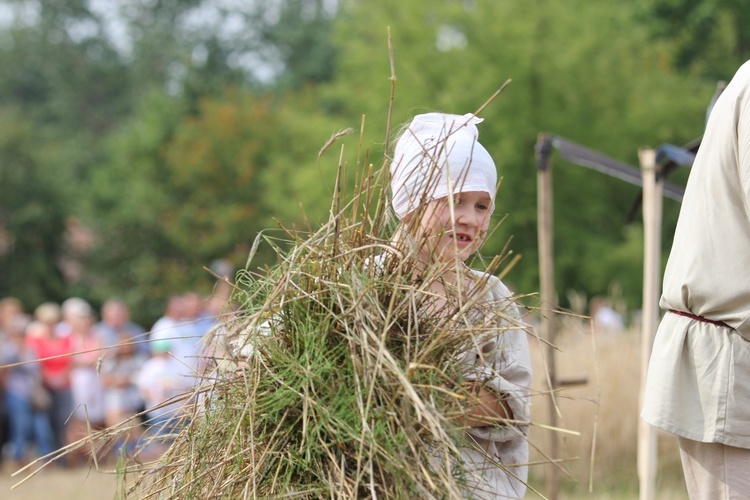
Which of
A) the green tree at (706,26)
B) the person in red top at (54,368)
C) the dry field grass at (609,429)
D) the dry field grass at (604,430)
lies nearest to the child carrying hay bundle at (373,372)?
the dry field grass at (604,430)

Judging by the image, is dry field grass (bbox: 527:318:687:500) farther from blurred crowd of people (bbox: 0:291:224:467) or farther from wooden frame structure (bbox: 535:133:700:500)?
blurred crowd of people (bbox: 0:291:224:467)

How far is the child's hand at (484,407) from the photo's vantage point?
8.06ft

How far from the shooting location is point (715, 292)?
108 inches

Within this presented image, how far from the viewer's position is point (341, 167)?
258 centimetres

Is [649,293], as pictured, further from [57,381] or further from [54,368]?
[57,381]

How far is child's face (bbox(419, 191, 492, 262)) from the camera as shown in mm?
2543

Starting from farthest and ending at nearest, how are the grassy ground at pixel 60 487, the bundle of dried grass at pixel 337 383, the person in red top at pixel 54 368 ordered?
the person in red top at pixel 54 368 < the grassy ground at pixel 60 487 < the bundle of dried grass at pixel 337 383

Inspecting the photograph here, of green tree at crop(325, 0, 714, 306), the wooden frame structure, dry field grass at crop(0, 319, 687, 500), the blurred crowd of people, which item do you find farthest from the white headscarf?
green tree at crop(325, 0, 714, 306)

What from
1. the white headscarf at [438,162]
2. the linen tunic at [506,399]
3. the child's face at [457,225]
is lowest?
the linen tunic at [506,399]

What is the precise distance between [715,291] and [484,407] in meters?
0.69

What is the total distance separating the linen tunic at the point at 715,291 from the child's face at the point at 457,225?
0.55 metres

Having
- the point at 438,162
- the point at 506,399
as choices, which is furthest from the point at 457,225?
the point at 506,399

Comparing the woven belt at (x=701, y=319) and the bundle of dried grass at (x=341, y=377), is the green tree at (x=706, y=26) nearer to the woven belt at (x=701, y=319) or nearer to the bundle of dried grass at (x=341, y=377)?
the woven belt at (x=701, y=319)

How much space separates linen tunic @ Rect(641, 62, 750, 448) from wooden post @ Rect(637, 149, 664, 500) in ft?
5.93
